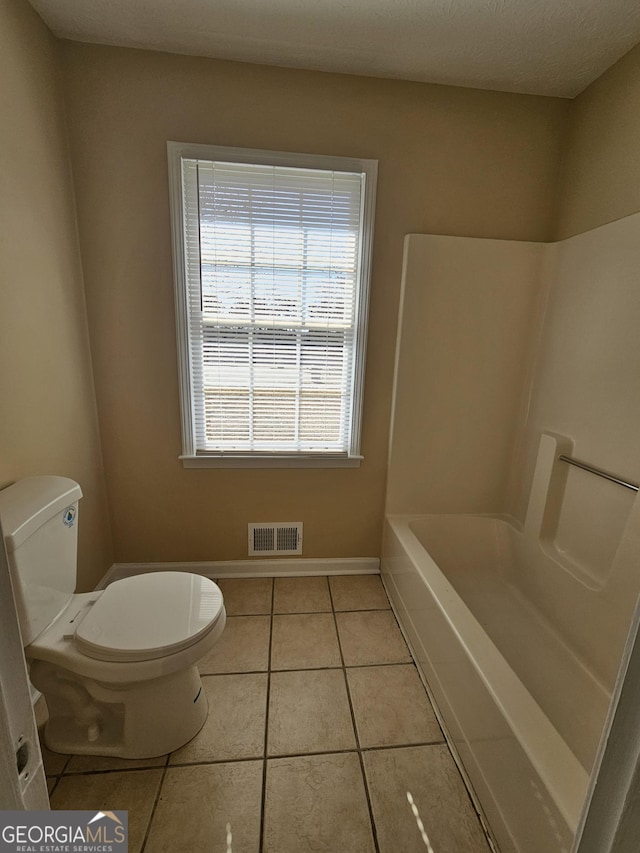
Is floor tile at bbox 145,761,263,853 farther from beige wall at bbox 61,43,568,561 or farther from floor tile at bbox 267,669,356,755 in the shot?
beige wall at bbox 61,43,568,561

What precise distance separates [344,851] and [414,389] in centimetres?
168

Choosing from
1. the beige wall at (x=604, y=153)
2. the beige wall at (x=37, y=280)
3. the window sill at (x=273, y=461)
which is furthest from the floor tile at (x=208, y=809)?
the beige wall at (x=604, y=153)

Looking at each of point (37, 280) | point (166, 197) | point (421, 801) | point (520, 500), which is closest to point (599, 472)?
point (520, 500)

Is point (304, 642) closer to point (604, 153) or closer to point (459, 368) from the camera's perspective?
point (459, 368)

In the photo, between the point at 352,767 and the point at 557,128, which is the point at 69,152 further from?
the point at 352,767

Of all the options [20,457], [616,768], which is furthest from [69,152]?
[616,768]

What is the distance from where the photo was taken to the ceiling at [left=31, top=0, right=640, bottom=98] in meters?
1.30

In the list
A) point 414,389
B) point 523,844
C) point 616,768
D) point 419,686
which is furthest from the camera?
point 414,389

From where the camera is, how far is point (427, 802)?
3.70ft

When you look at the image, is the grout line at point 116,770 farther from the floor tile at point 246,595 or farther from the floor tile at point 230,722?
the floor tile at point 246,595

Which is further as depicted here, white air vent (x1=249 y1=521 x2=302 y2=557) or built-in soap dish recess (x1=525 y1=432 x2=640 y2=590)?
white air vent (x1=249 y1=521 x2=302 y2=557)

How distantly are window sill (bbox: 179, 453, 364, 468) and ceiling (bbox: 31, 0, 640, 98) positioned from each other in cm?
172

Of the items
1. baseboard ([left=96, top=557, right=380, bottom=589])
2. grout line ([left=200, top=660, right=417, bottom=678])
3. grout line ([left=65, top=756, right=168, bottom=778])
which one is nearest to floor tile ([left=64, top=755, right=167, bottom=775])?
grout line ([left=65, top=756, right=168, bottom=778])

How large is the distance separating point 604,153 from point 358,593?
7.67 ft
